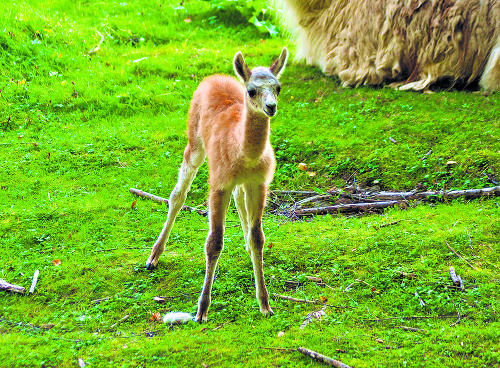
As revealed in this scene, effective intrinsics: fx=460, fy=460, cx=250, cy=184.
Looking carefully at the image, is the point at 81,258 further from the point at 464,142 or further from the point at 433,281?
the point at 464,142

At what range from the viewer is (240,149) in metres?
3.41

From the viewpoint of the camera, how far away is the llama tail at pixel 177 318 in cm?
355

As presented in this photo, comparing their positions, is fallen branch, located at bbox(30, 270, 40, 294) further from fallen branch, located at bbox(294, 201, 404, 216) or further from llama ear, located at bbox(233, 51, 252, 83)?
fallen branch, located at bbox(294, 201, 404, 216)

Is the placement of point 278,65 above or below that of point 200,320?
above

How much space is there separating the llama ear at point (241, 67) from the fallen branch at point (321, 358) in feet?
6.28

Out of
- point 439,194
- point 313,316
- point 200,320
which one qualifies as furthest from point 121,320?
point 439,194

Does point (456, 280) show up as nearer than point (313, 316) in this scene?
No

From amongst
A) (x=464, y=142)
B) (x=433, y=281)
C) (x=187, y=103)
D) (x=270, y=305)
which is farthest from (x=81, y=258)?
(x=464, y=142)

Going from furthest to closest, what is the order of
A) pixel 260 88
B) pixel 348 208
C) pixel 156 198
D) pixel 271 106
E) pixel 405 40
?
pixel 405 40 → pixel 156 198 → pixel 348 208 → pixel 260 88 → pixel 271 106

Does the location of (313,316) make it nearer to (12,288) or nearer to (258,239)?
(258,239)

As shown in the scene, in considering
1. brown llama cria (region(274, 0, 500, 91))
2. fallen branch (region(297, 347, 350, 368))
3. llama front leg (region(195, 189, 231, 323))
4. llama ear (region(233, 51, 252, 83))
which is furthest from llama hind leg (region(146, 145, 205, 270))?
brown llama cria (region(274, 0, 500, 91))

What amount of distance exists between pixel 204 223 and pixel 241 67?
2489 mm

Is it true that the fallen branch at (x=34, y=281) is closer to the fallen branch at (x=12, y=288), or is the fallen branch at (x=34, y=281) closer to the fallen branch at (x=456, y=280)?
the fallen branch at (x=12, y=288)

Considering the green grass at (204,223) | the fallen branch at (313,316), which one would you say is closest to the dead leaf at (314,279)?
the green grass at (204,223)
